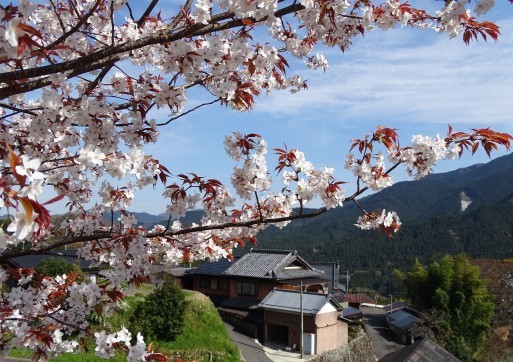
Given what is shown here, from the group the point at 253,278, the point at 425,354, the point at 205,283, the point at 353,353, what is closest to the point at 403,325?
the point at 353,353

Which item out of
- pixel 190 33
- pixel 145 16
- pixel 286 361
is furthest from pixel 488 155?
pixel 286 361

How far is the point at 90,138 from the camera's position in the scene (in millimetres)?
2406

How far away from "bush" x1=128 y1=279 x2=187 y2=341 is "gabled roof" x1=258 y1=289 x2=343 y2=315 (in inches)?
201

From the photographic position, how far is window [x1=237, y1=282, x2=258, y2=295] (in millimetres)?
22652

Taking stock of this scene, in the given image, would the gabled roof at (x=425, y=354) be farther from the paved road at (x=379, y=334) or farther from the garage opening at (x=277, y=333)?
the paved road at (x=379, y=334)

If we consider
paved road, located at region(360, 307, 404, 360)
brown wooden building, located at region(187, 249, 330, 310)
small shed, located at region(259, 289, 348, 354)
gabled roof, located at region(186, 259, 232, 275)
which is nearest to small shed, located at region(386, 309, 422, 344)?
paved road, located at region(360, 307, 404, 360)

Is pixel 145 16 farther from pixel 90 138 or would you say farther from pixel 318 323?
pixel 318 323

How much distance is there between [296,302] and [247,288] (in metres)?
4.26

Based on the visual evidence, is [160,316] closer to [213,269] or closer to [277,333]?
[277,333]

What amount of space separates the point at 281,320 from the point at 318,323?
6.09 feet

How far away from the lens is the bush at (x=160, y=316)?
14.9 meters

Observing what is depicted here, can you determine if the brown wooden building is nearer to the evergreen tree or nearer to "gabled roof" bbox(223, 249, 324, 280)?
"gabled roof" bbox(223, 249, 324, 280)

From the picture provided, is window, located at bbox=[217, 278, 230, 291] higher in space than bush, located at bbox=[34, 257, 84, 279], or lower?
lower

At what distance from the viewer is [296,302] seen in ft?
63.4
